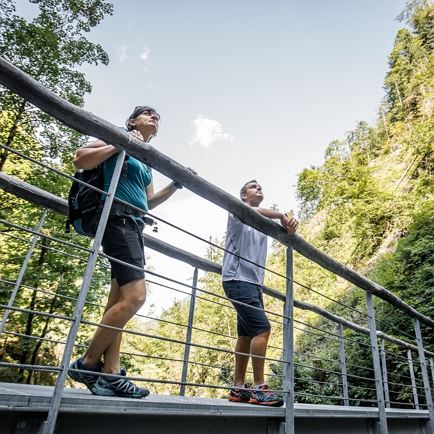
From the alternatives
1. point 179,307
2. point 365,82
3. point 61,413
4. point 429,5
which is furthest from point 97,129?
point 365,82

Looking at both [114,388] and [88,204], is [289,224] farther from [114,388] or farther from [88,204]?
[114,388]

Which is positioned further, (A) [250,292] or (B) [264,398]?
(A) [250,292]

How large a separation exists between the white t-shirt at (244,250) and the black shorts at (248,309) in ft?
0.22

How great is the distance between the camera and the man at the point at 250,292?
6.51ft

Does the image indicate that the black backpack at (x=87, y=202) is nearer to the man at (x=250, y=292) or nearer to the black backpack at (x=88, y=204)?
the black backpack at (x=88, y=204)

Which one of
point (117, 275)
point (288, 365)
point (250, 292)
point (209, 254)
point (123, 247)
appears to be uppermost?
point (209, 254)

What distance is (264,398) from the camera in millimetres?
1791

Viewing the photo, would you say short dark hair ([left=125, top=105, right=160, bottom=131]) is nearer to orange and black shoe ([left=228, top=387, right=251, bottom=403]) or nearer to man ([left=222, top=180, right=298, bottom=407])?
man ([left=222, top=180, right=298, bottom=407])

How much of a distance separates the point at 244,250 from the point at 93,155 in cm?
134

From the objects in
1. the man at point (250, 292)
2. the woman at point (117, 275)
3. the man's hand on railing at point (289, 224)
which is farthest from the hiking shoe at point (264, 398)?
the man's hand on railing at point (289, 224)

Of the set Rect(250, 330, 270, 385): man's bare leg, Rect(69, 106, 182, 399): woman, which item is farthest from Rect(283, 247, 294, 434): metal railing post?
Rect(69, 106, 182, 399): woman

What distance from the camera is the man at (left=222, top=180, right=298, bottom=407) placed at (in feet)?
6.51

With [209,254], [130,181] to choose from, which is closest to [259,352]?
[130,181]

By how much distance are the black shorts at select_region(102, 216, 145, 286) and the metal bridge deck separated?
1.59 ft
